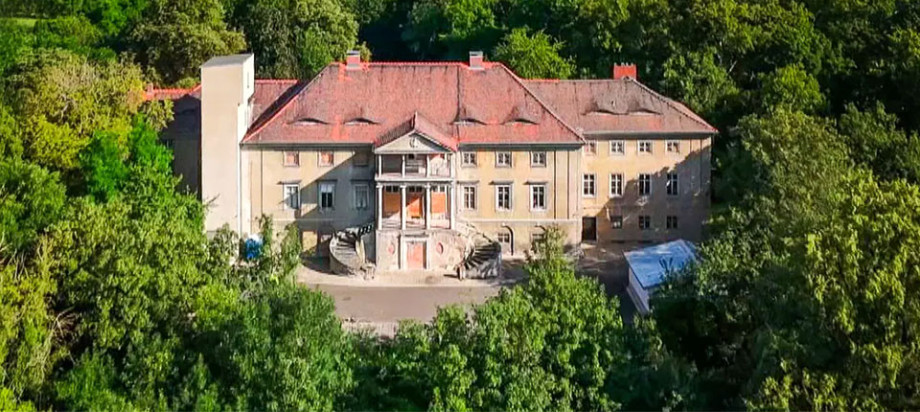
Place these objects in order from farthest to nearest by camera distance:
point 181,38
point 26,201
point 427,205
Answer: point 181,38 < point 427,205 < point 26,201

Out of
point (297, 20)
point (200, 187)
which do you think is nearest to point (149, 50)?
point (297, 20)

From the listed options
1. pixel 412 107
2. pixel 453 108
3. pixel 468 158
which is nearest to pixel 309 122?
pixel 412 107

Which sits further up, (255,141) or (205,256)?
(255,141)

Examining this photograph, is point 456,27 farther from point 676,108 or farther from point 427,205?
point 427,205

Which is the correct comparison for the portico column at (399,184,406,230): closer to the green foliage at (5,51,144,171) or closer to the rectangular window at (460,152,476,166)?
the rectangular window at (460,152,476,166)

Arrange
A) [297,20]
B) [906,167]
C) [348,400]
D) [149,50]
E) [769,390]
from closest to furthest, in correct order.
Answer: [769,390] → [348,400] → [906,167] → [149,50] → [297,20]

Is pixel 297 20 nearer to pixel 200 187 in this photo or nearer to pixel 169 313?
pixel 200 187
